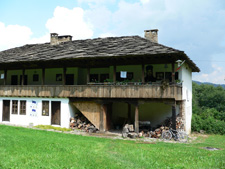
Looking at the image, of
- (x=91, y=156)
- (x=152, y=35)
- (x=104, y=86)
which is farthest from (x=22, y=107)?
(x=152, y=35)

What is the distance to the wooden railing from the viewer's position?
48.3 ft

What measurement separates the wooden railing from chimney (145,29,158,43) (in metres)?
5.94

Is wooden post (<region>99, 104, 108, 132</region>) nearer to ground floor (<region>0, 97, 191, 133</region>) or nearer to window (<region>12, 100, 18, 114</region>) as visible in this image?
ground floor (<region>0, 97, 191, 133</region>)

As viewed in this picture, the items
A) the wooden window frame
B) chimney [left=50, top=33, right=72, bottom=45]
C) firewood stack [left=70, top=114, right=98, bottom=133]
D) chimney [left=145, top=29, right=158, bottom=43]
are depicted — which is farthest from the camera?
chimney [left=50, top=33, right=72, bottom=45]

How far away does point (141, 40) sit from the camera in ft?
60.2

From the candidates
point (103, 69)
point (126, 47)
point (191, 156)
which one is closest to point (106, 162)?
point (191, 156)

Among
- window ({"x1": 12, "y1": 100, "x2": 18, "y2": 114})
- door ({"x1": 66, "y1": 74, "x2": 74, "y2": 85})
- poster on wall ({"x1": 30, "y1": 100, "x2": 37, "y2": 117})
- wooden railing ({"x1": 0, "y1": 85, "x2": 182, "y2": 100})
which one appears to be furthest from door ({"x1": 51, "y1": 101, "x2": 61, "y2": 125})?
window ({"x1": 12, "y1": 100, "x2": 18, "y2": 114})

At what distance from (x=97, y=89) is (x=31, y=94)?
6.50m

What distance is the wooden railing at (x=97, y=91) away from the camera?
1471 cm

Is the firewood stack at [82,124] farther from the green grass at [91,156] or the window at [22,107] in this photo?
the green grass at [91,156]

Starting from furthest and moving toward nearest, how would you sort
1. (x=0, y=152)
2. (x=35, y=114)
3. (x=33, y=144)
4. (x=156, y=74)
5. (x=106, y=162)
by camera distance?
1. (x=35, y=114)
2. (x=156, y=74)
3. (x=33, y=144)
4. (x=0, y=152)
5. (x=106, y=162)

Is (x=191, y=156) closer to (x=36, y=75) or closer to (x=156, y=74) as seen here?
(x=156, y=74)

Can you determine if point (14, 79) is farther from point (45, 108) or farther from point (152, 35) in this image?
point (152, 35)

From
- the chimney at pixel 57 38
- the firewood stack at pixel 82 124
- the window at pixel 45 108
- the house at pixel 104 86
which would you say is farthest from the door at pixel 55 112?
the chimney at pixel 57 38
